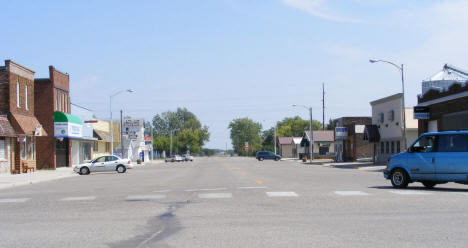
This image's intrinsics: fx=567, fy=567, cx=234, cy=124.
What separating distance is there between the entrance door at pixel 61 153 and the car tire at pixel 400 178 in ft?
138

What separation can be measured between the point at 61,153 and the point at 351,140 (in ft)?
111

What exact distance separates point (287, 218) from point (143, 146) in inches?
3538

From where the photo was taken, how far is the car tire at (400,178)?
65.3 ft

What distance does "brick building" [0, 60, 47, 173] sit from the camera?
42.5m

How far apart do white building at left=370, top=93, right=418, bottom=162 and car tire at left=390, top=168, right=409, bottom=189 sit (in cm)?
3184

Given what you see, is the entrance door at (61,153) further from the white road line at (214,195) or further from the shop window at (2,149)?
the white road line at (214,195)

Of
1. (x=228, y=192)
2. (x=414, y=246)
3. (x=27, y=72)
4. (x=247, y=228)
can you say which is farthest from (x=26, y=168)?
(x=414, y=246)

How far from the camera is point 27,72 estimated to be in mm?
47062

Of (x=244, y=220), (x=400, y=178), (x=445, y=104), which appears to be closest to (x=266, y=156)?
(x=445, y=104)

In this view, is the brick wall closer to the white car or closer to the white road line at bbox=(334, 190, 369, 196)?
the white car

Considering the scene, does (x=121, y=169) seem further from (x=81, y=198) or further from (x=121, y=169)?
(x=81, y=198)

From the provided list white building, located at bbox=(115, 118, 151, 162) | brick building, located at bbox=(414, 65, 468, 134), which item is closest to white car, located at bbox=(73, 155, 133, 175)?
brick building, located at bbox=(414, 65, 468, 134)

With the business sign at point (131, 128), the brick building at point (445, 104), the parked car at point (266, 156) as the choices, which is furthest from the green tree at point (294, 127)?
the brick building at point (445, 104)

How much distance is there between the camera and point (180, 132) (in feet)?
576
